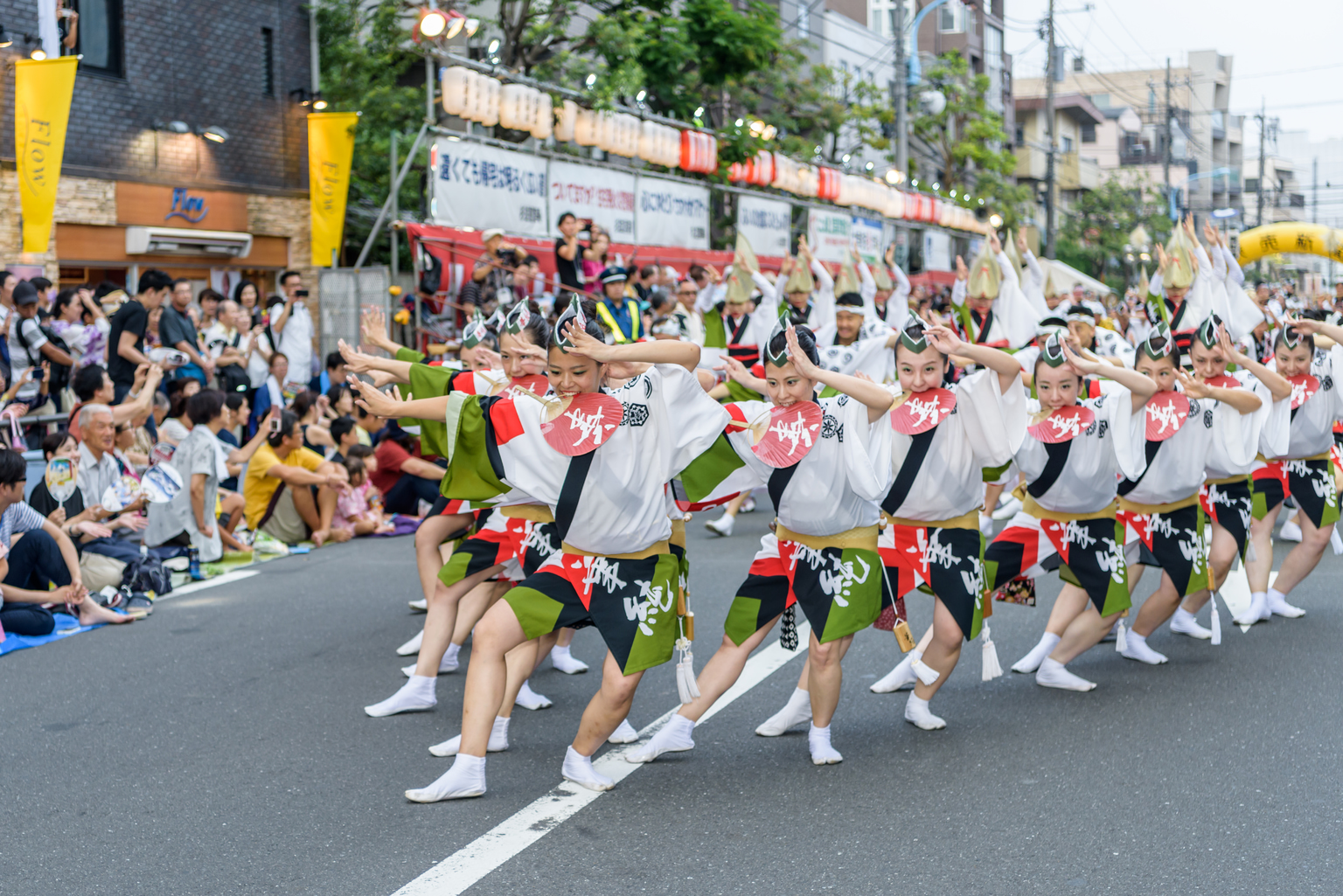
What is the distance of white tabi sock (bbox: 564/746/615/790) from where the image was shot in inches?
180

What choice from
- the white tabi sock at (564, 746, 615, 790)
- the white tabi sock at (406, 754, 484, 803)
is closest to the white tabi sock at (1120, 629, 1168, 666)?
the white tabi sock at (564, 746, 615, 790)

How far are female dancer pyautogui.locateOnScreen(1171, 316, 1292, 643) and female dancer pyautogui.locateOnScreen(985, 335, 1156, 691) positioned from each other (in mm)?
711

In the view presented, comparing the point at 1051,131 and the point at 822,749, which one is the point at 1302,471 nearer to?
the point at 822,749

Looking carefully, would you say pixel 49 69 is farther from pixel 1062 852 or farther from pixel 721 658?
pixel 1062 852

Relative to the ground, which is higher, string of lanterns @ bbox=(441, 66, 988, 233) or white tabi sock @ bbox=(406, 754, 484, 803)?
string of lanterns @ bbox=(441, 66, 988, 233)

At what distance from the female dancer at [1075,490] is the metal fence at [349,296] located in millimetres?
8340

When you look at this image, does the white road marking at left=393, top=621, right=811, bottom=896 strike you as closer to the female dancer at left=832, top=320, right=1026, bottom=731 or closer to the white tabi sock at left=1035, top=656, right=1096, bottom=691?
the female dancer at left=832, top=320, right=1026, bottom=731

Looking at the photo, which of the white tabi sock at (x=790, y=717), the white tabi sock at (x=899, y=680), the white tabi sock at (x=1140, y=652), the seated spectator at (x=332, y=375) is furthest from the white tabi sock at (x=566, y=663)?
the seated spectator at (x=332, y=375)

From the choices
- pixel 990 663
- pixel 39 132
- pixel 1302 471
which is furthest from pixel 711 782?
pixel 39 132

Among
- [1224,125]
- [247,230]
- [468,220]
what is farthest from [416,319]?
[1224,125]

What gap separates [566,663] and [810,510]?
1993 mm

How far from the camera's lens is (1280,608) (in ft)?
23.8

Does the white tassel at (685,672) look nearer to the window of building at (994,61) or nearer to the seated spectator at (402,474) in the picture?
the seated spectator at (402,474)

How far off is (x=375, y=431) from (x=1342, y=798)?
27.3ft
